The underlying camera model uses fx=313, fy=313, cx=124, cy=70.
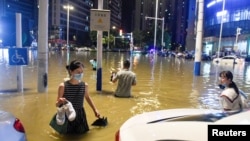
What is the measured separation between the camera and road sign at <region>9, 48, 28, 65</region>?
1012 centimetres

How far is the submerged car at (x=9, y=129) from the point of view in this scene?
3.38m

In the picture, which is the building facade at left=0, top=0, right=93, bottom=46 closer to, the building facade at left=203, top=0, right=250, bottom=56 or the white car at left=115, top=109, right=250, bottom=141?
the building facade at left=203, top=0, right=250, bottom=56

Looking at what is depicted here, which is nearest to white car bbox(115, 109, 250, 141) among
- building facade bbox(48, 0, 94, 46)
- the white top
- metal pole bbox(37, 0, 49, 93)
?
the white top

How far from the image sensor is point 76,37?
14025cm

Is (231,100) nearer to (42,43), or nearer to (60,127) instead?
(60,127)

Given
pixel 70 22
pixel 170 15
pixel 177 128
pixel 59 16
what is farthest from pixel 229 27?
pixel 170 15

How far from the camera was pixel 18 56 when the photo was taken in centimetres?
1022

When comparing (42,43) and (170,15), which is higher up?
(170,15)

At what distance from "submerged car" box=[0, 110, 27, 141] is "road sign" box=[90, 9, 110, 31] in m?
6.80

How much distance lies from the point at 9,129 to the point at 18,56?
7.15 metres

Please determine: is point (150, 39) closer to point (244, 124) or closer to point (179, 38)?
point (179, 38)

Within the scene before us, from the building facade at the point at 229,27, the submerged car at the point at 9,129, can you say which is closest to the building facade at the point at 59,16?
the building facade at the point at 229,27

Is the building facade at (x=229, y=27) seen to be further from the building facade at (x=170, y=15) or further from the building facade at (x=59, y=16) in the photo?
the building facade at (x=59, y=16)

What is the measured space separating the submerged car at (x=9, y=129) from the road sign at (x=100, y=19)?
680 centimetres
